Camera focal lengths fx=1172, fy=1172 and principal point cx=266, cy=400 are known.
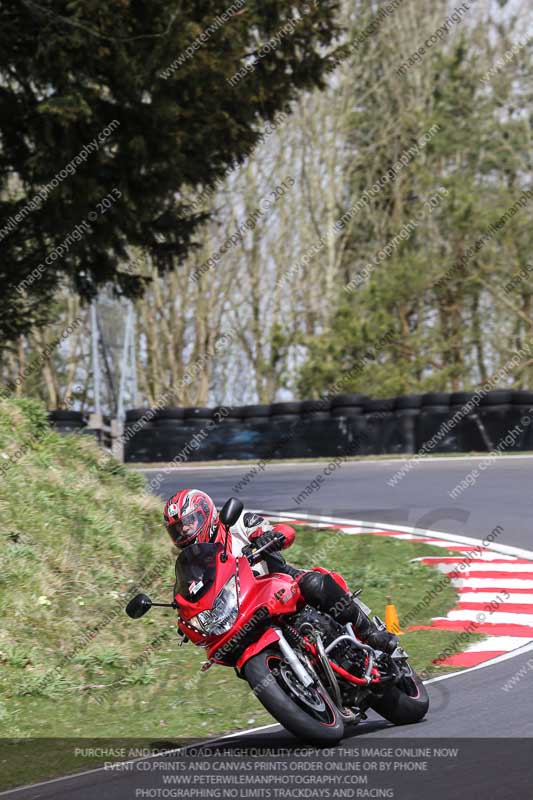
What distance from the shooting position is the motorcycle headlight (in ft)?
18.5

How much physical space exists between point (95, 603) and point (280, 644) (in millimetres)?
3748

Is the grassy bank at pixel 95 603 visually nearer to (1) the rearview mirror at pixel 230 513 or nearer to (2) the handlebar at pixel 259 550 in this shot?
(2) the handlebar at pixel 259 550

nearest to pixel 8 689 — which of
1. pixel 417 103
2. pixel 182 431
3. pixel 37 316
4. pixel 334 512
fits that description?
pixel 334 512

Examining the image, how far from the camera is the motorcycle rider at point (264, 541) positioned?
5.79 metres

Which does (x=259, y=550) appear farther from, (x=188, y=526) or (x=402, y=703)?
(x=402, y=703)

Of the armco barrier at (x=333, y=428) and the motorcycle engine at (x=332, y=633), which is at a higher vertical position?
the armco barrier at (x=333, y=428)

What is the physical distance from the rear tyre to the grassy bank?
98cm

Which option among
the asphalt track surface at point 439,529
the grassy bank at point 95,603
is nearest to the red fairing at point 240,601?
the asphalt track surface at point 439,529

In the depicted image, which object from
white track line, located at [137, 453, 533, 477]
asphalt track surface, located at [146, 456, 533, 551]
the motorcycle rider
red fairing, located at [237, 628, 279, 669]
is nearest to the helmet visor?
the motorcycle rider

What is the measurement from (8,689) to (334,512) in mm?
7738

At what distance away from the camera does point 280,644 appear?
561cm

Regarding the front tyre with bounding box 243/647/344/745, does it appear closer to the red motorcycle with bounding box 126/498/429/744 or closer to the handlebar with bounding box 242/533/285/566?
the red motorcycle with bounding box 126/498/429/744

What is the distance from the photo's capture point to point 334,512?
15.0 meters

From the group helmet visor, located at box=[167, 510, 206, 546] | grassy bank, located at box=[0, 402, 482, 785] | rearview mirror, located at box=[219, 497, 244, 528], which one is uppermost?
rearview mirror, located at box=[219, 497, 244, 528]
